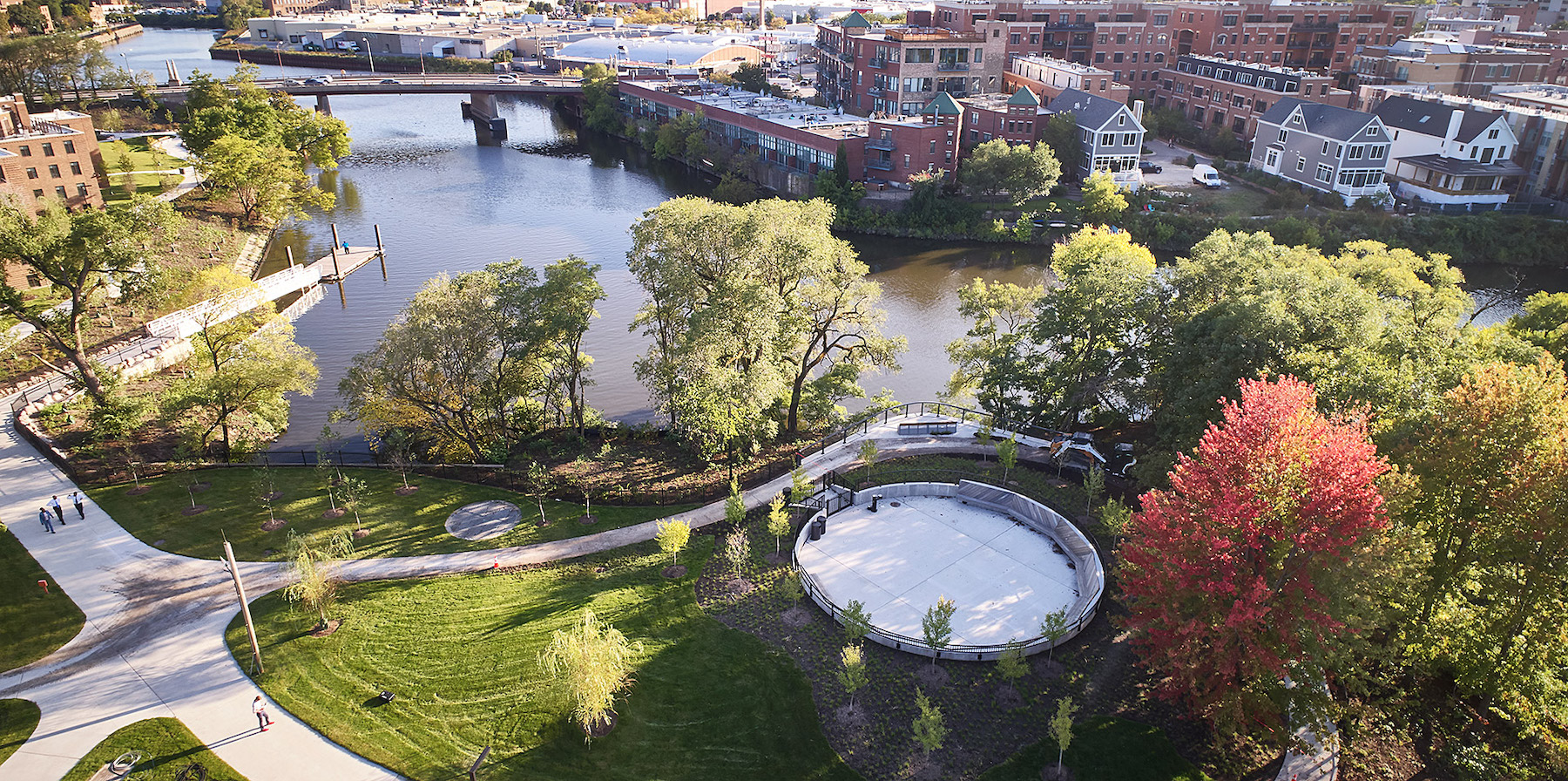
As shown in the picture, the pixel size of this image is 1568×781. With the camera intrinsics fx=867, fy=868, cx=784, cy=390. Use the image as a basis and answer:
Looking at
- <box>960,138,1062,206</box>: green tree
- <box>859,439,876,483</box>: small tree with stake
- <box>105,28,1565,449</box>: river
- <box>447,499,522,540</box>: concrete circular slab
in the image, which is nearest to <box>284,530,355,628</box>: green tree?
<box>447,499,522,540</box>: concrete circular slab

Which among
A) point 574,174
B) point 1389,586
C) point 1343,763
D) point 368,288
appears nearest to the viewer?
point 1389,586

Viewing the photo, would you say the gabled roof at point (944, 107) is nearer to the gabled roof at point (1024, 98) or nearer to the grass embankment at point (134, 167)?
the gabled roof at point (1024, 98)

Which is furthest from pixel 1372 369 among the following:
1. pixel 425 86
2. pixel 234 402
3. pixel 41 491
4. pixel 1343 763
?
pixel 425 86

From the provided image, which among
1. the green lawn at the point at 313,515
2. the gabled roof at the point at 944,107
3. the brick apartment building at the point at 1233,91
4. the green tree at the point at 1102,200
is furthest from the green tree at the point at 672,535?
the brick apartment building at the point at 1233,91

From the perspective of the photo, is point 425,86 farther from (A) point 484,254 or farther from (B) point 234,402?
(B) point 234,402

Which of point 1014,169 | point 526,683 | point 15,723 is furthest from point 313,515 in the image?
point 1014,169

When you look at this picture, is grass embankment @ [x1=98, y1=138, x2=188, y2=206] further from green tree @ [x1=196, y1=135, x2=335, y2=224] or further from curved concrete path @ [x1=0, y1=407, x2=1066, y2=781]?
curved concrete path @ [x1=0, y1=407, x2=1066, y2=781]

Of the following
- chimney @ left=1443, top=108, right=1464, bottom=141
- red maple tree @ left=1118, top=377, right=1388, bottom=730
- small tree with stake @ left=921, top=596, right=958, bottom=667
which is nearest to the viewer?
red maple tree @ left=1118, top=377, right=1388, bottom=730

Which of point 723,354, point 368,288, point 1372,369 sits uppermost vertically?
point 1372,369
